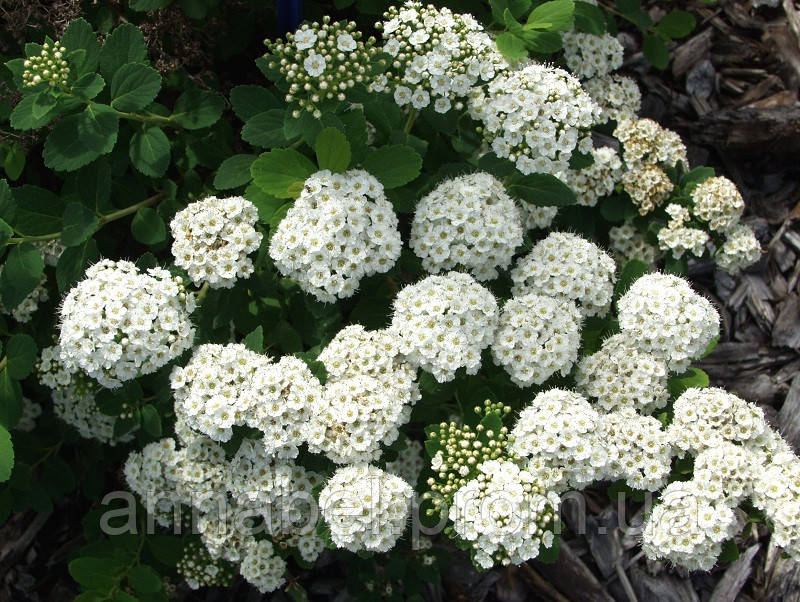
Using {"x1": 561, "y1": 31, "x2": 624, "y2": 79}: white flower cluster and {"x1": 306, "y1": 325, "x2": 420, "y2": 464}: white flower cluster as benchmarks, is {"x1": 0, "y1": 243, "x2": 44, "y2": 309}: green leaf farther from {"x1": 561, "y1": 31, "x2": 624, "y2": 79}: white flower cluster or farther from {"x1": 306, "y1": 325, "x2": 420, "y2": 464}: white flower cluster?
{"x1": 561, "y1": 31, "x2": 624, "y2": 79}: white flower cluster

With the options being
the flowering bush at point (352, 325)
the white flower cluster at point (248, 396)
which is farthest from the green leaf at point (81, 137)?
the white flower cluster at point (248, 396)

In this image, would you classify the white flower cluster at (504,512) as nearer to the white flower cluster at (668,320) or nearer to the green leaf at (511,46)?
the white flower cluster at (668,320)

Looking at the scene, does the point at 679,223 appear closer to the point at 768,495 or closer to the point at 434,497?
the point at 768,495

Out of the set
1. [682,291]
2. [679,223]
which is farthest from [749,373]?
[682,291]

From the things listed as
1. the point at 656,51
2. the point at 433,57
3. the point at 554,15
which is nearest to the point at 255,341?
the point at 433,57

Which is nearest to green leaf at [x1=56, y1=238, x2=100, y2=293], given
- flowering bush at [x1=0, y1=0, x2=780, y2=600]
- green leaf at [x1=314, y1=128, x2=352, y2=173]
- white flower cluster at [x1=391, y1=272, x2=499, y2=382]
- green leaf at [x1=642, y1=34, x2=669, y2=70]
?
flowering bush at [x1=0, y1=0, x2=780, y2=600]

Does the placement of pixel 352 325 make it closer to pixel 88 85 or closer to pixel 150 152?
pixel 150 152
